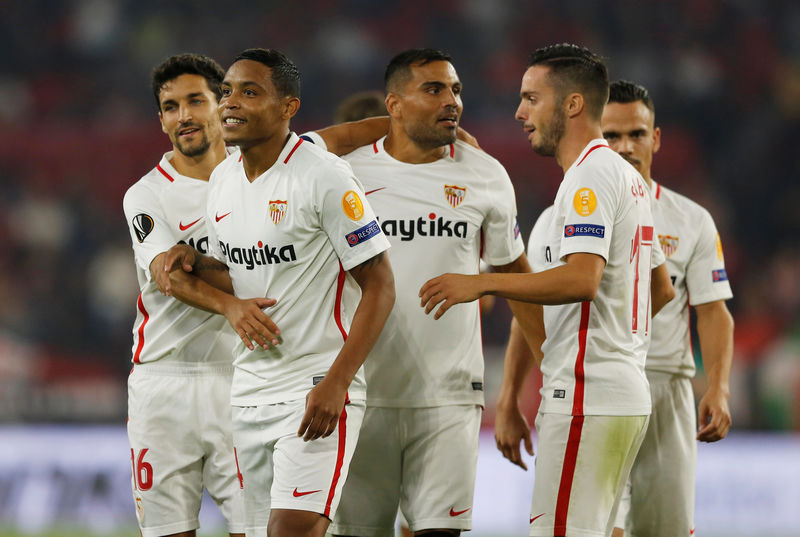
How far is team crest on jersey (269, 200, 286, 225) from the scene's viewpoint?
4199 millimetres

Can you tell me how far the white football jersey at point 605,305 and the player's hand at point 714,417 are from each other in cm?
99

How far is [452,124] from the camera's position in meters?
4.89

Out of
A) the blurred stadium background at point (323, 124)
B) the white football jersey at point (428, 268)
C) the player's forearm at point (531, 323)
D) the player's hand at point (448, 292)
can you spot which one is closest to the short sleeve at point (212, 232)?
the white football jersey at point (428, 268)

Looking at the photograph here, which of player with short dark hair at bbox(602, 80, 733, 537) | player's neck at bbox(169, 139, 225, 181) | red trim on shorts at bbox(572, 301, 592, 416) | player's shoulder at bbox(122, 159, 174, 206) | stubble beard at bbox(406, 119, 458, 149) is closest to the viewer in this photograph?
red trim on shorts at bbox(572, 301, 592, 416)

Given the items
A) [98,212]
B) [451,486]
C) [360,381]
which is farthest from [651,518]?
[98,212]

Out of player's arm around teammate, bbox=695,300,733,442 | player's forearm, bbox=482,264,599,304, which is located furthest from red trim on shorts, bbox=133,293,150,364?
player's arm around teammate, bbox=695,300,733,442

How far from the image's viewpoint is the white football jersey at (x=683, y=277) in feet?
17.9

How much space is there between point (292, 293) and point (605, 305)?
125 centimetres

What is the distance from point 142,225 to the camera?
4.92 metres

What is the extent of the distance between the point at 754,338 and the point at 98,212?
8395 mm

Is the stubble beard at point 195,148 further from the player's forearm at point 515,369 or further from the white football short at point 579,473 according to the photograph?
the white football short at point 579,473

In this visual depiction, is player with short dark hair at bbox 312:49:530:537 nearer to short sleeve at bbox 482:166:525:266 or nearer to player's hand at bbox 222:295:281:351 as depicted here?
short sleeve at bbox 482:166:525:266

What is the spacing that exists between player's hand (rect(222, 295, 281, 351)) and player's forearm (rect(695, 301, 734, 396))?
2.45 m

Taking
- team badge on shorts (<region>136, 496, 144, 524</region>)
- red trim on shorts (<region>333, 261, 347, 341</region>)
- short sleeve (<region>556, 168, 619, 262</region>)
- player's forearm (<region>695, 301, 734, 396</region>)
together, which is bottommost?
team badge on shorts (<region>136, 496, 144, 524</region>)
